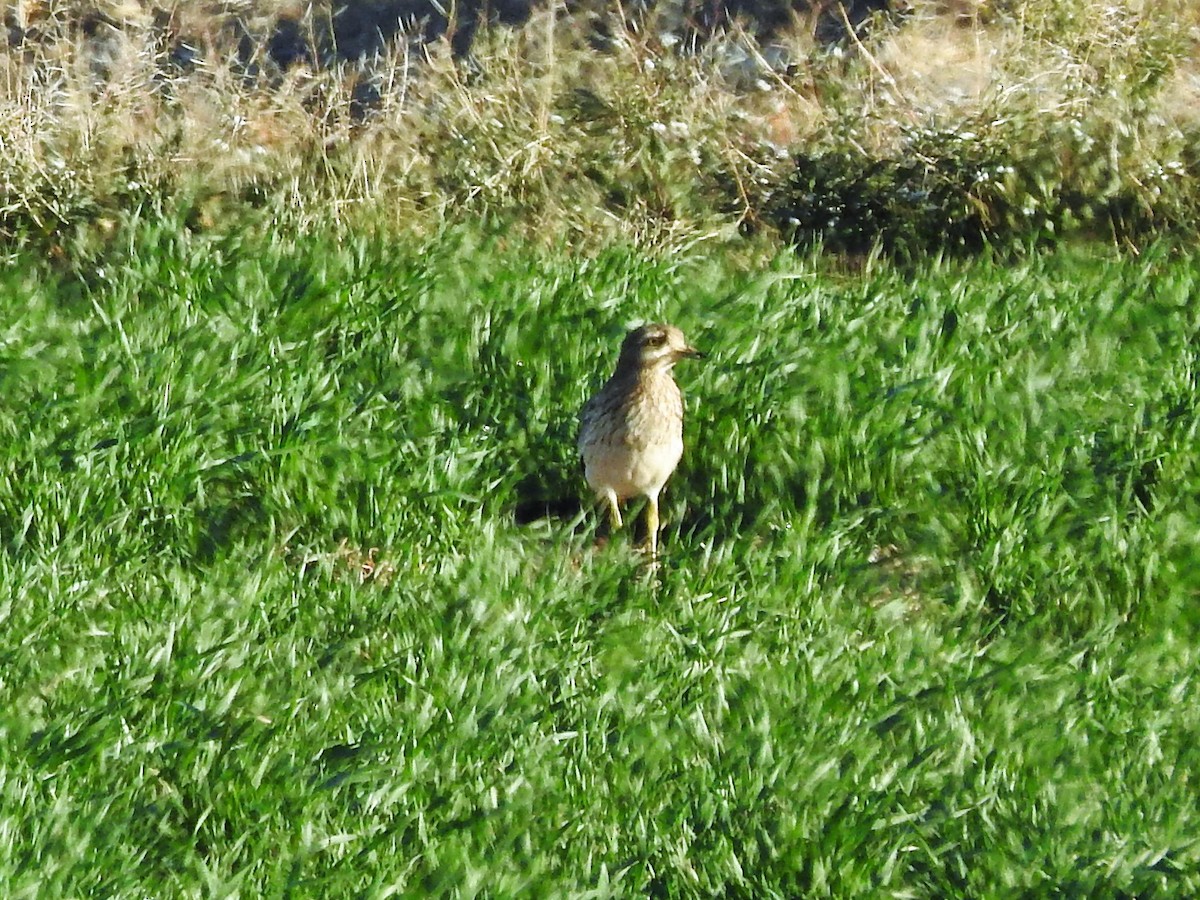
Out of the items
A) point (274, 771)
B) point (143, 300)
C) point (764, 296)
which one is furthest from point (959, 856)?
point (143, 300)

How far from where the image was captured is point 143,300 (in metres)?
7.00

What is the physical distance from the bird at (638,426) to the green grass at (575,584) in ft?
0.55

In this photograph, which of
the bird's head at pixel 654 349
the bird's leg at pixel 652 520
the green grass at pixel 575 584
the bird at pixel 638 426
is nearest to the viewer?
the green grass at pixel 575 584

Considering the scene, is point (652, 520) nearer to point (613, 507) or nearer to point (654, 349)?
point (613, 507)

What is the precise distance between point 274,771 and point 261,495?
1529 mm

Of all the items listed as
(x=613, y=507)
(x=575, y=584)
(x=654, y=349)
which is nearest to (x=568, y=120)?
(x=654, y=349)

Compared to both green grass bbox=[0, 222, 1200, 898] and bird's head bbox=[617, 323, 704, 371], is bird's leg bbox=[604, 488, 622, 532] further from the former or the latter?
bird's head bbox=[617, 323, 704, 371]

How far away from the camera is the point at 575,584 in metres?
5.64

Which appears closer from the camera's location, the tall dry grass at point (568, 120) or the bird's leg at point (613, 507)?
the bird's leg at point (613, 507)

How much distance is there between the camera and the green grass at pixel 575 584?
14.7 feet

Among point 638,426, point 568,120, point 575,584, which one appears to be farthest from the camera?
point 568,120

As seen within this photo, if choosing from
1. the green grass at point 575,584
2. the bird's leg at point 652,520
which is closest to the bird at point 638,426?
the bird's leg at point 652,520

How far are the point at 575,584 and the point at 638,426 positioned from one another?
2.09 feet

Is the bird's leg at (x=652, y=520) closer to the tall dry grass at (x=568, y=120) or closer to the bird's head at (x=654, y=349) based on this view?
the bird's head at (x=654, y=349)
